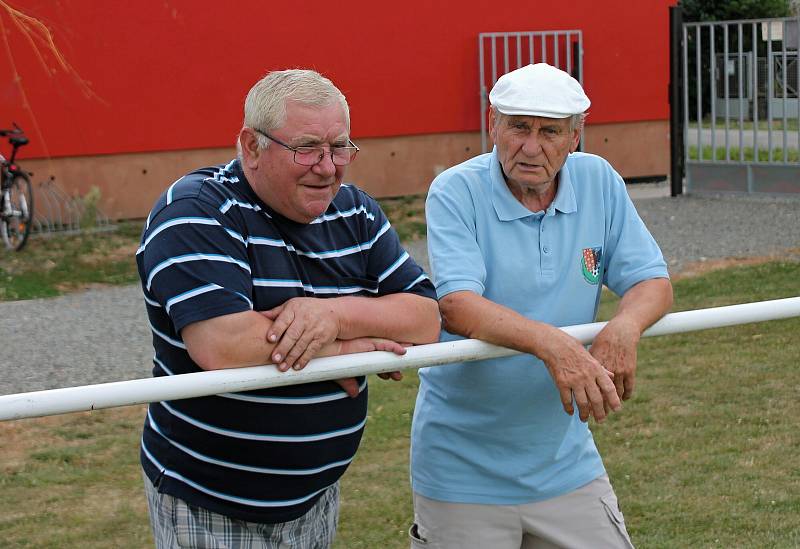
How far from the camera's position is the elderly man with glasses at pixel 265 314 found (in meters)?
2.56

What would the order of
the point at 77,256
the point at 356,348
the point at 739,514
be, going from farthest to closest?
the point at 77,256
the point at 739,514
the point at 356,348

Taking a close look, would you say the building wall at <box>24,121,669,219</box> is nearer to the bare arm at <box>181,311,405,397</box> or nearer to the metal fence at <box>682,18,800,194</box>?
the metal fence at <box>682,18,800,194</box>

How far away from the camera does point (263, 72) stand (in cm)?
1439

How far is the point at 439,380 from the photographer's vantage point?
125 inches

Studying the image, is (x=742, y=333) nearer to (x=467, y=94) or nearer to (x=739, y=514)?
Answer: (x=739, y=514)

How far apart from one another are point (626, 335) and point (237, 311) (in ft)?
3.04

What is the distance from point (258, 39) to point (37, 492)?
921 centimetres

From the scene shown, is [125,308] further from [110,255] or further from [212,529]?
[212,529]

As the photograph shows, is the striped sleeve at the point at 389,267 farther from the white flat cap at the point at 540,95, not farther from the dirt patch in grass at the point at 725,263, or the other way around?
the dirt patch in grass at the point at 725,263

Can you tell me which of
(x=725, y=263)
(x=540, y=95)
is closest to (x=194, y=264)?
(x=540, y=95)

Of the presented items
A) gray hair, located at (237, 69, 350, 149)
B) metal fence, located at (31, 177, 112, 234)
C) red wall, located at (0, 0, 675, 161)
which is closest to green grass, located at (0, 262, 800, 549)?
gray hair, located at (237, 69, 350, 149)

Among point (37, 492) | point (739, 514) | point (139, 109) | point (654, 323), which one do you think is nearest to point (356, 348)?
point (654, 323)

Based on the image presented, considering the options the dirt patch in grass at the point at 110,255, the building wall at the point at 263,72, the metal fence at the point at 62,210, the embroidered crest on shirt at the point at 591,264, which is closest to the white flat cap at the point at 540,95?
the embroidered crest on shirt at the point at 591,264

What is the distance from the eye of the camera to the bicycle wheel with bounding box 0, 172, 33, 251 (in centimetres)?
1198
